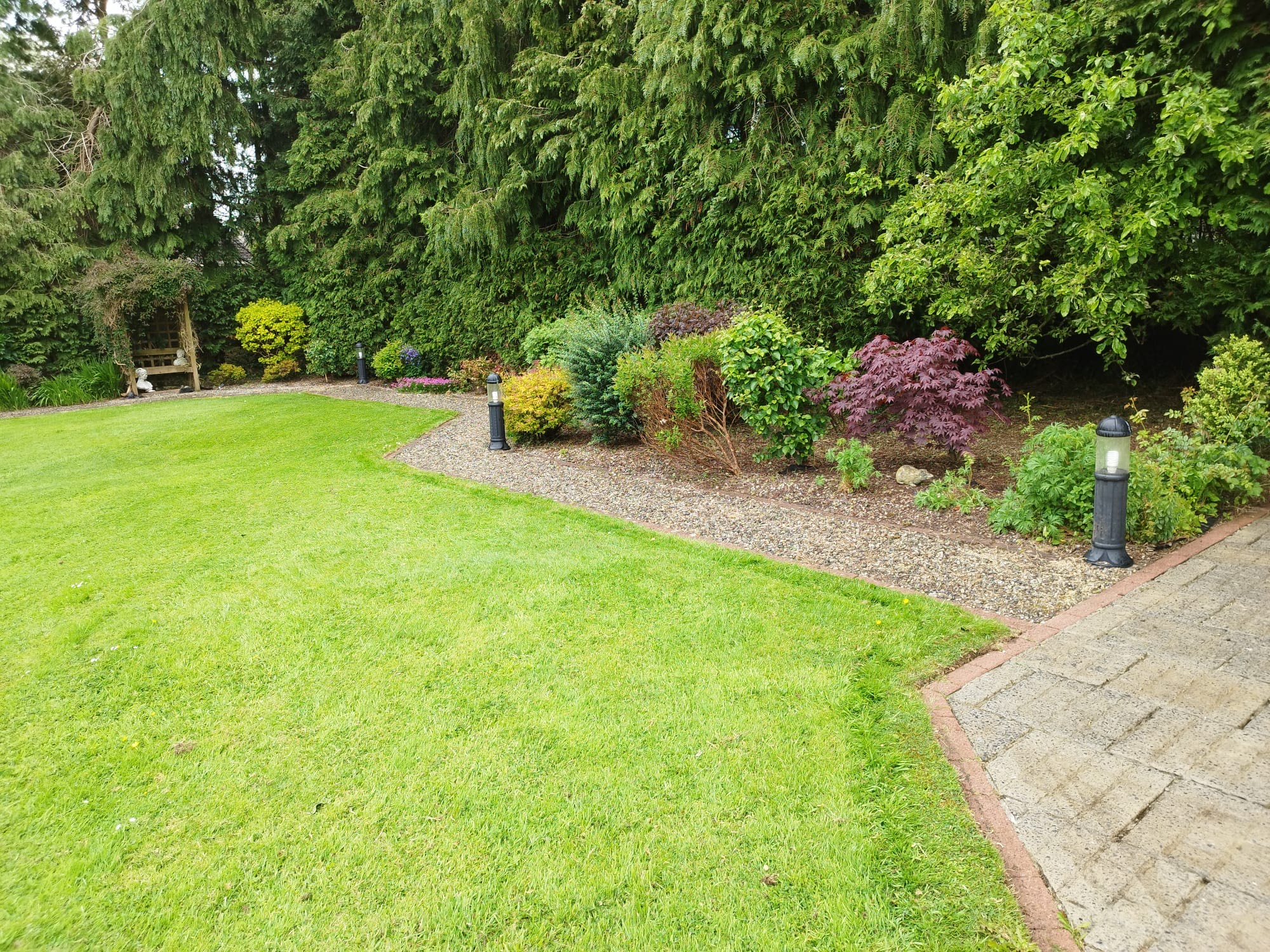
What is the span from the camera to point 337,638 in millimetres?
3441

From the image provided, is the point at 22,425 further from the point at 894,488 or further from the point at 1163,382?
the point at 1163,382

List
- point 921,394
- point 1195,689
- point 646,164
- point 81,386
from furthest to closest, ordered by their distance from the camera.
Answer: point 81,386, point 646,164, point 921,394, point 1195,689

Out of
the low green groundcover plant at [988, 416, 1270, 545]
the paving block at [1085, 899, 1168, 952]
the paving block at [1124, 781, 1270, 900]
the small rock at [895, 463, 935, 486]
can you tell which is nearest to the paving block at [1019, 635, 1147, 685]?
the paving block at [1124, 781, 1270, 900]

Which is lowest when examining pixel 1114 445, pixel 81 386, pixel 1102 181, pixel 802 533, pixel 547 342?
pixel 802 533

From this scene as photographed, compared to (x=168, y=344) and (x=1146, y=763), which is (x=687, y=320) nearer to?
(x=1146, y=763)

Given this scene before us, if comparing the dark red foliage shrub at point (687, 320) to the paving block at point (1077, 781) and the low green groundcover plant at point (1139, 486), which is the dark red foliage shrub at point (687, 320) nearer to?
the low green groundcover plant at point (1139, 486)

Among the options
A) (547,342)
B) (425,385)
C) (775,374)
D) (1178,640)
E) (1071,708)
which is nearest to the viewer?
(1071,708)

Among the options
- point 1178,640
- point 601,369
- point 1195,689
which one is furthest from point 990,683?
point 601,369

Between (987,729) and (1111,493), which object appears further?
(1111,493)

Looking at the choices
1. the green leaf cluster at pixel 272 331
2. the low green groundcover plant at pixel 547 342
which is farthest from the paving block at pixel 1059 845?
the green leaf cluster at pixel 272 331

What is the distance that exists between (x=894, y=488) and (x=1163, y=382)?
198 inches

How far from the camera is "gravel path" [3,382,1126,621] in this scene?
385 centimetres

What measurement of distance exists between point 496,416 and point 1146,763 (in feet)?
21.7

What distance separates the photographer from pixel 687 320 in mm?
7480
